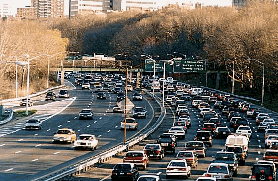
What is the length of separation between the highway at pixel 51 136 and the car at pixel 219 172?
940 centimetres

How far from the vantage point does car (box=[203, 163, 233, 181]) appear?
36812mm

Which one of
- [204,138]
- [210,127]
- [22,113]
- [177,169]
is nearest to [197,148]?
[204,138]

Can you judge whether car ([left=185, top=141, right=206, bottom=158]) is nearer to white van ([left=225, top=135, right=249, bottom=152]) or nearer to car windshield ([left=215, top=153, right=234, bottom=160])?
white van ([left=225, top=135, right=249, bottom=152])

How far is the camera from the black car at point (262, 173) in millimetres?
36156

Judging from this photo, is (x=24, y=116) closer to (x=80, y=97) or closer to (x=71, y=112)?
(x=71, y=112)

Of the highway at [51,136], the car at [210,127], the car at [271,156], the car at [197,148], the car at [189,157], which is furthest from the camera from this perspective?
the car at [210,127]

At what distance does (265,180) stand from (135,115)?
160ft

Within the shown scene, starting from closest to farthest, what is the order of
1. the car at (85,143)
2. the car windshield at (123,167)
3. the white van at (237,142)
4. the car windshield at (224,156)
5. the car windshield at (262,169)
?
1. the car windshield at (262,169)
2. the car windshield at (123,167)
3. the car windshield at (224,156)
4. the white van at (237,142)
5. the car at (85,143)

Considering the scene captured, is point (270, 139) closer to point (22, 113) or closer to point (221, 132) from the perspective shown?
point (221, 132)

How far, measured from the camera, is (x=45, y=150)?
52.8 metres

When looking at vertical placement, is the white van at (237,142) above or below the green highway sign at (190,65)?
below

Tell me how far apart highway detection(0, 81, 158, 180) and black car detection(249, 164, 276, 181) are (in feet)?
38.3

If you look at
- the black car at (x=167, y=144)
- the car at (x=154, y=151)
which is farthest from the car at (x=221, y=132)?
the car at (x=154, y=151)

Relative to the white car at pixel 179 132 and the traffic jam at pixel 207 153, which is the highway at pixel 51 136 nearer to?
the white car at pixel 179 132
